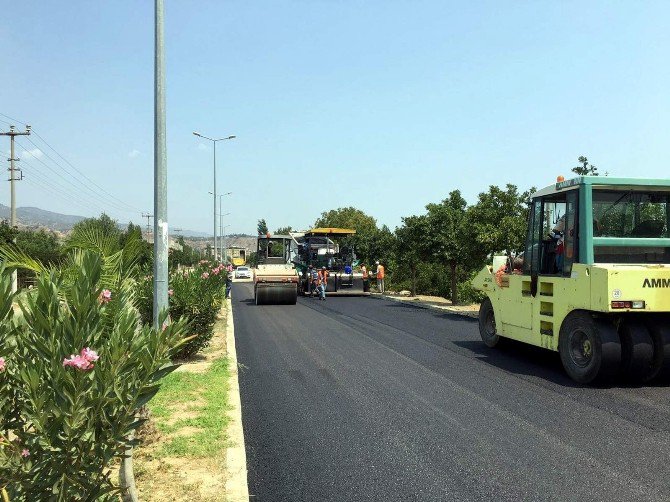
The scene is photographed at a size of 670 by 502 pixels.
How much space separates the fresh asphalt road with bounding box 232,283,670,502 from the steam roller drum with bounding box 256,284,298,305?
12.0 m

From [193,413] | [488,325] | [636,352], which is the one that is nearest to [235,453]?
[193,413]

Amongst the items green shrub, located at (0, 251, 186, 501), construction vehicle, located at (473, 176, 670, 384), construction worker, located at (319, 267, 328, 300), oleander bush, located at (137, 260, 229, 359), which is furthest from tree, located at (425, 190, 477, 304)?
green shrub, located at (0, 251, 186, 501)

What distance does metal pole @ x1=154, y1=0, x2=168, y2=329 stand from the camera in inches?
304

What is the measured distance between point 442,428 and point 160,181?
4.66 metres

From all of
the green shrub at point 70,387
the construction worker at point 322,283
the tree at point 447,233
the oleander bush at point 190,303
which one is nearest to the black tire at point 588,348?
the oleander bush at point 190,303

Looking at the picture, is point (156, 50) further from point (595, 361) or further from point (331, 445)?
point (595, 361)

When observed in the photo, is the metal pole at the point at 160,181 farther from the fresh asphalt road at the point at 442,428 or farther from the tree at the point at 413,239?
the tree at the point at 413,239

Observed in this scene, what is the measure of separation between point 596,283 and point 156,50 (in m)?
6.86

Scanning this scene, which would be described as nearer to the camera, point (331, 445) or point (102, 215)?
point (331, 445)

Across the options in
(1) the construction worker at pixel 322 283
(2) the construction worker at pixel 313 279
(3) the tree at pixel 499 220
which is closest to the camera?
(3) the tree at pixel 499 220

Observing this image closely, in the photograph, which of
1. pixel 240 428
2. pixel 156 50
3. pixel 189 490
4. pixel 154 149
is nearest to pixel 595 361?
pixel 240 428

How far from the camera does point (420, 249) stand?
2508 cm

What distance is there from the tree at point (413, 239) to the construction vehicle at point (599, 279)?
1389 cm

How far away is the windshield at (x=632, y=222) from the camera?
9266 mm
